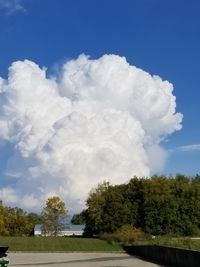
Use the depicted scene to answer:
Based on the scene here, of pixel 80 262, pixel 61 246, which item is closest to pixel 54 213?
pixel 61 246

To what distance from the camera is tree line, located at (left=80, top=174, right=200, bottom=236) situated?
109812 mm

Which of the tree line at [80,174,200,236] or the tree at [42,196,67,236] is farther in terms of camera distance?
the tree at [42,196,67,236]

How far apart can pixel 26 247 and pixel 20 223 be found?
255 ft

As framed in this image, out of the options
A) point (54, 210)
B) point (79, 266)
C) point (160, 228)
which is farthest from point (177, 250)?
point (54, 210)

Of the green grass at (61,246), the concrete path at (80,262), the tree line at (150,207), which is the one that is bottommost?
the concrete path at (80,262)

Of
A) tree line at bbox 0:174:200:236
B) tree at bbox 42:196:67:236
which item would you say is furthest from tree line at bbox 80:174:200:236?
tree at bbox 42:196:67:236

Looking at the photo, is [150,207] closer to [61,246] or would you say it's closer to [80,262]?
[61,246]

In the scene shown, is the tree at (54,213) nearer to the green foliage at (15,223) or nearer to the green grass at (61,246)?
the green foliage at (15,223)

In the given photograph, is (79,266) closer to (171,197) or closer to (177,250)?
(177,250)

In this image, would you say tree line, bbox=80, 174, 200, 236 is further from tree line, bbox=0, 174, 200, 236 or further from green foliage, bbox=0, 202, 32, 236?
green foliage, bbox=0, 202, 32, 236

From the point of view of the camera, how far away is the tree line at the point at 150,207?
110 metres

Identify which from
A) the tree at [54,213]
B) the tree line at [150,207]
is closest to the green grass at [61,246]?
the tree line at [150,207]

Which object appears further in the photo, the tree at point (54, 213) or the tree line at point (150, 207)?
the tree at point (54, 213)

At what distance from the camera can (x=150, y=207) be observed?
110500 mm
